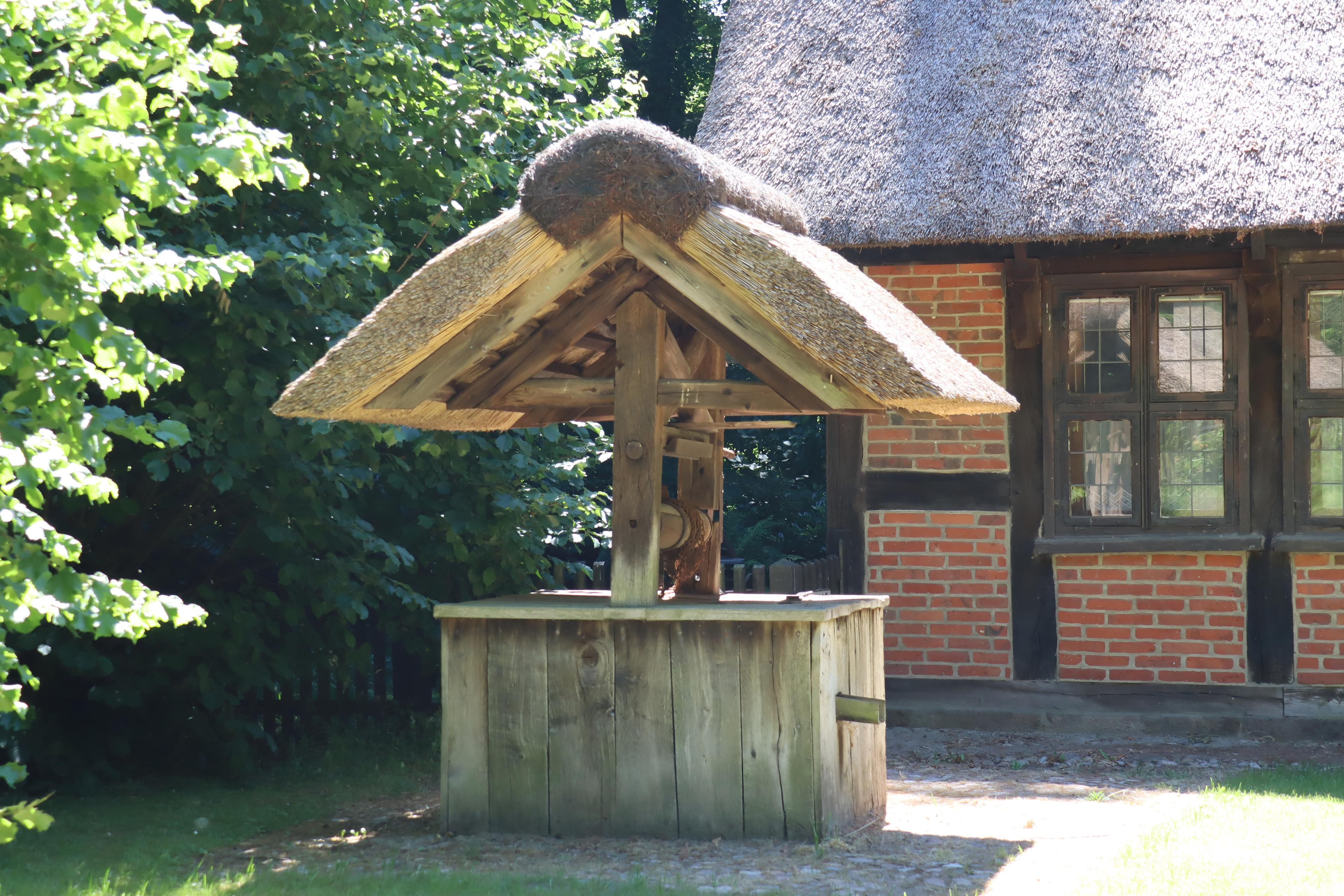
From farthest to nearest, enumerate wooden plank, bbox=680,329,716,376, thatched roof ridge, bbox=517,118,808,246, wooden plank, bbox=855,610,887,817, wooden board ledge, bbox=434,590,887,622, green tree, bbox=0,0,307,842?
wooden plank, bbox=680,329,716,376 < wooden plank, bbox=855,610,887,817 < wooden board ledge, bbox=434,590,887,622 < thatched roof ridge, bbox=517,118,808,246 < green tree, bbox=0,0,307,842

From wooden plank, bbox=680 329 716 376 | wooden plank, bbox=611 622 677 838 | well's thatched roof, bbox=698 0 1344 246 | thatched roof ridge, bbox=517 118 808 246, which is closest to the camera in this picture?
thatched roof ridge, bbox=517 118 808 246

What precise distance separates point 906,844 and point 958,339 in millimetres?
3995

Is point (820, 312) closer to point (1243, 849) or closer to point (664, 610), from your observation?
point (664, 610)

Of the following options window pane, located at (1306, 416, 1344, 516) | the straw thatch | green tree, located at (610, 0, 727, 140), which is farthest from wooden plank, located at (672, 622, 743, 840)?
green tree, located at (610, 0, 727, 140)

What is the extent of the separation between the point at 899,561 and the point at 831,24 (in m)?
4.03

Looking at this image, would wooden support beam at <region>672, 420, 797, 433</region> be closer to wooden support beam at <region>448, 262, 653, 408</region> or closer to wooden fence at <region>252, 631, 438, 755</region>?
wooden support beam at <region>448, 262, 653, 408</region>

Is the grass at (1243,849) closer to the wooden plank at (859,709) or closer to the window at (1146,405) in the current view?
the wooden plank at (859,709)

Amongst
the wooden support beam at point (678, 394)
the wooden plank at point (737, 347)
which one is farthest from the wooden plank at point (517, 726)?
the wooden plank at point (737, 347)

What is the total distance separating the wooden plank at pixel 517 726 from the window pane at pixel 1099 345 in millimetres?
4497

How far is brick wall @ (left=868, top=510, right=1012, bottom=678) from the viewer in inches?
318

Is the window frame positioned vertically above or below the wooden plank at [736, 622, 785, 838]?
above

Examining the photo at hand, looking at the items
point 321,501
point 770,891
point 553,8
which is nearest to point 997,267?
point 553,8

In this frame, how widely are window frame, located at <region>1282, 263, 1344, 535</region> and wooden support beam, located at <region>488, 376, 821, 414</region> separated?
406 centimetres

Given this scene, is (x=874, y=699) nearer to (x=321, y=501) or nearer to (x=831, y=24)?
(x=321, y=501)
